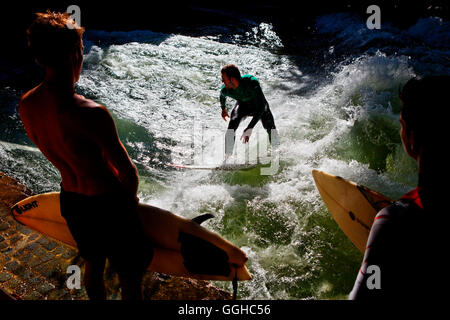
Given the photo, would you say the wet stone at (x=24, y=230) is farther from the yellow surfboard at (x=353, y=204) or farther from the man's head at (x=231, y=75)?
the yellow surfboard at (x=353, y=204)

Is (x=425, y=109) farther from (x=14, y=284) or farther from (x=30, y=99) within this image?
(x=14, y=284)

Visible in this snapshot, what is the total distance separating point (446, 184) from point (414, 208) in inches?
5.4

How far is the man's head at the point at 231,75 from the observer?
13.5 feet

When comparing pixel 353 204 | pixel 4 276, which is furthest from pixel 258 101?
pixel 4 276

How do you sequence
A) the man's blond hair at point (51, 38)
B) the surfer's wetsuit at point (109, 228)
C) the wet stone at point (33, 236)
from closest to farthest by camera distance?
the man's blond hair at point (51, 38), the surfer's wetsuit at point (109, 228), the wet stone at point (33, 236)

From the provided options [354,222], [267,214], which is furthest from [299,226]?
[354,222]

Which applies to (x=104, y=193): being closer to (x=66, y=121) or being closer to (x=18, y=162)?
(x=66, y=121)

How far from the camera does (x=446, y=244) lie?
106cm

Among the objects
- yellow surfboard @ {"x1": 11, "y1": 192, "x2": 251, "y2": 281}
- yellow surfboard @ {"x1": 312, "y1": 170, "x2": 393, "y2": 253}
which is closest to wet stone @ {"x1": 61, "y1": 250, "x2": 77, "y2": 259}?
yellow surfboard @ {"x1": 11, "y1": 192, "x2": 251, "y2": 281}

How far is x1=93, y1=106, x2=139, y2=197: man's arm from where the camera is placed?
5.00 ft

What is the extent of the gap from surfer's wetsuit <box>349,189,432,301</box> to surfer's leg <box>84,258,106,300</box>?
1498mm

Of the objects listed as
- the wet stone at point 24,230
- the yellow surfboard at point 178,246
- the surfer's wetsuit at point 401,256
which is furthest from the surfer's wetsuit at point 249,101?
the surfer's wetsuit at point 401,256

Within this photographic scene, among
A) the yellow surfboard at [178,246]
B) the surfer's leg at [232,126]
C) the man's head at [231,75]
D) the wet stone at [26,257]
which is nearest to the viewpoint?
the yellow surfboard at [178,246]

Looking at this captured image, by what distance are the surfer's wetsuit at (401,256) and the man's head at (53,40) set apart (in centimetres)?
160
